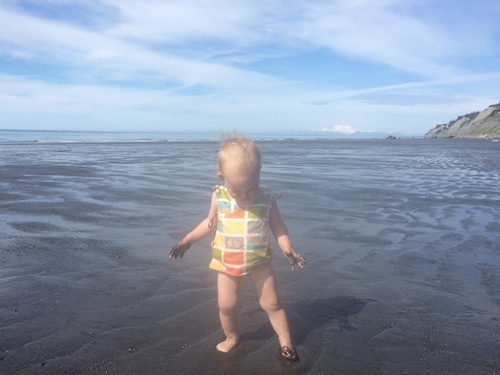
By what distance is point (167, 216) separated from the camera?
764cm

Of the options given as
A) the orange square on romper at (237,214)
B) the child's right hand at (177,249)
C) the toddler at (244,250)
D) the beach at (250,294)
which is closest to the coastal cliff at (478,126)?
the beach at (250,294)

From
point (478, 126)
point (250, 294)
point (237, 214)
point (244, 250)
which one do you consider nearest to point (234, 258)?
point (244, 250)

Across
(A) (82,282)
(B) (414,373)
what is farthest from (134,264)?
(B) (414,373)

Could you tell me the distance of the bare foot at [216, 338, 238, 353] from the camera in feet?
10.8

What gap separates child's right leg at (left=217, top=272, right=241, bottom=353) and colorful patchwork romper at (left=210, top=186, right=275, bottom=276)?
0.28 ft

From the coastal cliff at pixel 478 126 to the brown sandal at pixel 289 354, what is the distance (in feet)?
212

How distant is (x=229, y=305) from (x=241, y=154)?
1.14 meters

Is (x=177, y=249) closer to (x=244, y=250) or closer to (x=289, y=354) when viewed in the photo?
(x=244, y=250)

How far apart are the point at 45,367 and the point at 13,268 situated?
220 centimetres

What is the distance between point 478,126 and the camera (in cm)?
6981

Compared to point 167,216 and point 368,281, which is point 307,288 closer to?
point 368,281

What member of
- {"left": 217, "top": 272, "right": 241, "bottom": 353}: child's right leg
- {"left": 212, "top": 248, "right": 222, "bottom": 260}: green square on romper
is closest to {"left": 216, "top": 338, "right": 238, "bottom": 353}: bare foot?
{"left": 217, "top": 272, "right": 241, "bottom": 353}: child's right leg

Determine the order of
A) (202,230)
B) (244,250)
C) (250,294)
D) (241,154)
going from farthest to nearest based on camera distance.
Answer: (250,294)
(202,230)
(244,250)
(241,154)

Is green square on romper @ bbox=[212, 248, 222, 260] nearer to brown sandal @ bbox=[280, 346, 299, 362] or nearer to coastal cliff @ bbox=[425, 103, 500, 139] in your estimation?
brown sandal @ bbox=[280, 346, 299, 362]
